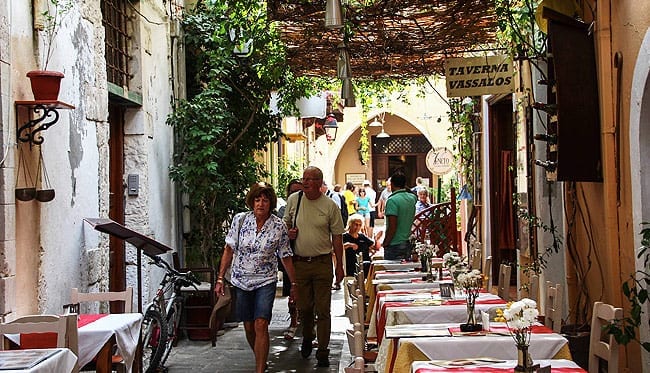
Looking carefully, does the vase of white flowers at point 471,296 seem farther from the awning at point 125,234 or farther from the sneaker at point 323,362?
the awning at point 125,234

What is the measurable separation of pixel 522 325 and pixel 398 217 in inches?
254

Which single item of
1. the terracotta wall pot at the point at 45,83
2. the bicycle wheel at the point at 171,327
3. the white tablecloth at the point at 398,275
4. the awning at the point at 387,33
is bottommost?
the bicycle wheel at the point at 171,327

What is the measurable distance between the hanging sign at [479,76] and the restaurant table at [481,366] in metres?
5.94

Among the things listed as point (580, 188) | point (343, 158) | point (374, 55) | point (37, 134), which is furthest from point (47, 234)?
point (343, 158)

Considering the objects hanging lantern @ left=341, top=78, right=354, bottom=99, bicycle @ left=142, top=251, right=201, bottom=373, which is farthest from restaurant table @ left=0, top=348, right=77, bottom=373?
hanging lantern @ left=341, top=78, right=354, bottom=99

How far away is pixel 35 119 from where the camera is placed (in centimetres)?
637

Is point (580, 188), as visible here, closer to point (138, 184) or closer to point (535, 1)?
point (535, 1)

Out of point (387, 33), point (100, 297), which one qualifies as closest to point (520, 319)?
point (100, 297)

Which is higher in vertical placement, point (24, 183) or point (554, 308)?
point (24, 183)

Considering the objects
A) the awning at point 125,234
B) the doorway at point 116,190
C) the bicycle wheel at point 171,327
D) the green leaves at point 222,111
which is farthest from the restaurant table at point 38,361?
the green leaves at point 222,111

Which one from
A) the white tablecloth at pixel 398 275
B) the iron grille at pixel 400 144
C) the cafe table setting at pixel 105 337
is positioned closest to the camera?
the cafe table setting at pixel 105 337

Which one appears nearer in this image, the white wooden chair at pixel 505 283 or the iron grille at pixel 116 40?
the white wooden chair at pixel 505 283

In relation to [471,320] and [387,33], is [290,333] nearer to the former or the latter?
[387,33]

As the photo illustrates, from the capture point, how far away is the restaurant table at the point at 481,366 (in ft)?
13.3
